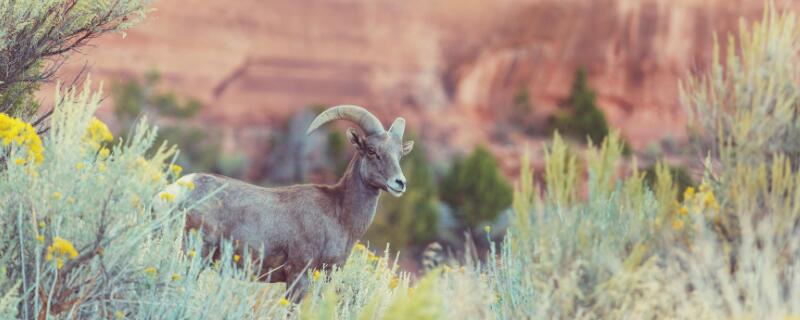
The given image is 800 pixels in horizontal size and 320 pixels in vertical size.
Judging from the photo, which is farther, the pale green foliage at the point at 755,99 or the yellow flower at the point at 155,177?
the yellow flower at the point at 155,177

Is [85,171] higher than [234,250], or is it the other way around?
[85,171]

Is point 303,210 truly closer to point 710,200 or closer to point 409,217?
point 710,200

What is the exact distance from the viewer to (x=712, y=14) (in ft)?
149

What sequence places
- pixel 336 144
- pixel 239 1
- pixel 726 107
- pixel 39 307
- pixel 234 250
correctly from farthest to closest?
pixel 239 1
pixel 336 144
pixel 234 250
pixel 726 107
pixel 39 307

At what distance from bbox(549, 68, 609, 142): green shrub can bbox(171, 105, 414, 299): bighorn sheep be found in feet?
110

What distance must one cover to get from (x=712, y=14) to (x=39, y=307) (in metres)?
43.9

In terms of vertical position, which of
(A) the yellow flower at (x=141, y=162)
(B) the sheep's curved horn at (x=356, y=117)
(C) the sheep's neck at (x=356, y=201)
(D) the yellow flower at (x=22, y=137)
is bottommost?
(C) the sheep's neck at (x=356, y=201)

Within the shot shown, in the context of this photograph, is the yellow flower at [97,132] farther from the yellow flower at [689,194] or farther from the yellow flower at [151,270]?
the yellow flower at [689,194]

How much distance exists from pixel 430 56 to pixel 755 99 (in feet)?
137

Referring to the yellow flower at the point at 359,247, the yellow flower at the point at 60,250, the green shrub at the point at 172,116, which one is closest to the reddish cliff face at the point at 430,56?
the green shrub at the point at 172,116

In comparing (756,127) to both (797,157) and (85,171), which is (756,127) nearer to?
(797,157)

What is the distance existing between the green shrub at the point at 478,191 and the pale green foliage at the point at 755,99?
91.4 feet

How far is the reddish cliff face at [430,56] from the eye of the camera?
4325 centimetres

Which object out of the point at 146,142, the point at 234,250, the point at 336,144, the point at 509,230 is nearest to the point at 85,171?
the point at 146,142
